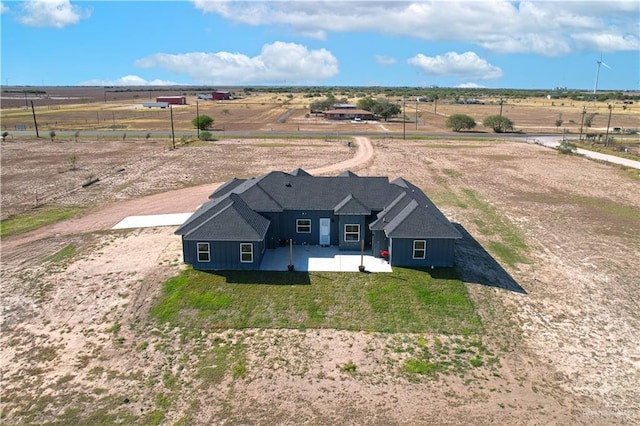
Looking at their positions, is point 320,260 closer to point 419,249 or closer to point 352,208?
point 352,208

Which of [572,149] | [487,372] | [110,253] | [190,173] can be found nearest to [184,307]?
[110,253]

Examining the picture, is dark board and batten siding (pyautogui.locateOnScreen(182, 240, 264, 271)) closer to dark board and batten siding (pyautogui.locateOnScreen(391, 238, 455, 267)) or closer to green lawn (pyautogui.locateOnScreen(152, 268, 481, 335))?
green lawn (pyautogui.locateOnScreen(152, 268, 481, 335))

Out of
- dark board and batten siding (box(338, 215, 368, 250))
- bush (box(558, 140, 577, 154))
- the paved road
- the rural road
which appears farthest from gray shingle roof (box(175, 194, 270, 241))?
bush (box(558, 140, 577, 154))

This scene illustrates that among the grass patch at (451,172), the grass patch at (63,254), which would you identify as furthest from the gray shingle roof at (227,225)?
the grass patch at (451,172)

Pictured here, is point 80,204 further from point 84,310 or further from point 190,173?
point 84,310

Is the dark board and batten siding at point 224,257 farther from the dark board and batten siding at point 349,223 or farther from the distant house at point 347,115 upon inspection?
the distant house at point 347,115

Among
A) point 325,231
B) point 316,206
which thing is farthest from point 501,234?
point 316,206
